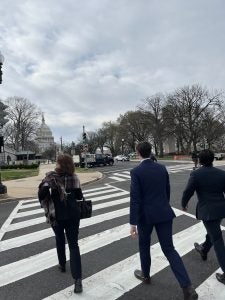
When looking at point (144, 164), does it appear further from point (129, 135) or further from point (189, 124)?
point (129, 135)

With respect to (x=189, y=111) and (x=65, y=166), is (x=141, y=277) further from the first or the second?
(x=189, y=111)

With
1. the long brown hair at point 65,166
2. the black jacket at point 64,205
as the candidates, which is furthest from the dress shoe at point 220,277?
the long brown hair at point 65,166

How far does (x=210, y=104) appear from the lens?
78.1 metres

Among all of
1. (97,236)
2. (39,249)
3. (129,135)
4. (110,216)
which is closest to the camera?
(39,249)

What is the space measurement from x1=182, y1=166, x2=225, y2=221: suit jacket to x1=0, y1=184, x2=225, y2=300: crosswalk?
0.88m

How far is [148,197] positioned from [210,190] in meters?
0.87

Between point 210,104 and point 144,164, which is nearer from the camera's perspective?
point 144,164

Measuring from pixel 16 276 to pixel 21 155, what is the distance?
92.4m

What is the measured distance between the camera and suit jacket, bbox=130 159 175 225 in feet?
15.3

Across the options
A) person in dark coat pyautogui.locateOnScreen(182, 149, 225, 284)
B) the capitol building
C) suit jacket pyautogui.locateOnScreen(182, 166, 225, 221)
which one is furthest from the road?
the capitol building

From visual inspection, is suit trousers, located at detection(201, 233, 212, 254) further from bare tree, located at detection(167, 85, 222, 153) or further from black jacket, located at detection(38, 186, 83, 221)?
bare tree, located at detection(167, 85, 222, 153)

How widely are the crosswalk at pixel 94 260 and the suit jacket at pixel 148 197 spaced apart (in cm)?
92

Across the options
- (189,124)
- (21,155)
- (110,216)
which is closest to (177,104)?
(189,124)

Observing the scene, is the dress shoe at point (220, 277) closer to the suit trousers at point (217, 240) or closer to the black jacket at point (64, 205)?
the suit trousers at point (217, 240)
